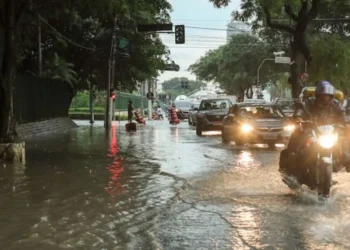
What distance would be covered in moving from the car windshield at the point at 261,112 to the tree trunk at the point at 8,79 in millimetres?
8332

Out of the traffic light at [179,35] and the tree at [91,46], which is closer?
the tree at [91,46]

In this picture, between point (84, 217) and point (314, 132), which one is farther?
point (314, 132)

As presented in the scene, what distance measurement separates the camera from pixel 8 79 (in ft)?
43.0

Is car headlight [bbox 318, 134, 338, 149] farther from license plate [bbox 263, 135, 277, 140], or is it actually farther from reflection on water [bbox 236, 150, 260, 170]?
license plate [bbox 263, 135, 277, 140]

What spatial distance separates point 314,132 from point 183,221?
7.74ft

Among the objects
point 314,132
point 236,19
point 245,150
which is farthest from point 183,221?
point 236,19

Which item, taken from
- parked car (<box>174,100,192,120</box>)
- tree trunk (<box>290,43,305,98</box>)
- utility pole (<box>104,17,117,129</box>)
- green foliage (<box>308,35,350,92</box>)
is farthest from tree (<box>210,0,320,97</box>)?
parked car (<box>174,100,192,120</box>)

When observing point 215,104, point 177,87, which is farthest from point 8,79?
point 177,87

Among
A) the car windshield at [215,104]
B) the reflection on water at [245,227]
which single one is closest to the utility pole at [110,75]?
the car windshield at [215,104]

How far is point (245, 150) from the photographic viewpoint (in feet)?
54.1

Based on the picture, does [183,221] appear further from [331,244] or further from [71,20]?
[71,20]

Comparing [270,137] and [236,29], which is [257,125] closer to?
[270,137]

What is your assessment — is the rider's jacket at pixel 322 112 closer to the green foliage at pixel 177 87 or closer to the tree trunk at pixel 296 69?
the tree trunk at pixel 296 69

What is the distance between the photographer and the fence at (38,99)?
23.5 metres
